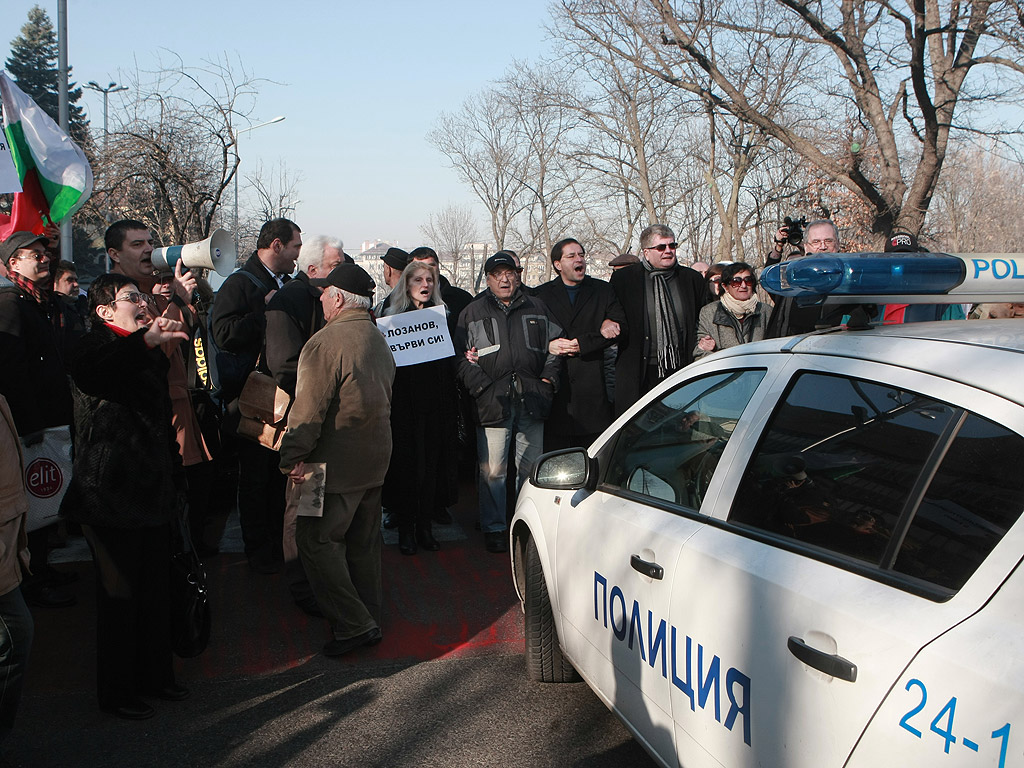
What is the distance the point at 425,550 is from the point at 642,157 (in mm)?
23617

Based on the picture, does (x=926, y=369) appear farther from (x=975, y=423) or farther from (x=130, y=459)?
(x=130, y=459)

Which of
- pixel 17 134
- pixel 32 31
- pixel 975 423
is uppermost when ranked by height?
pixel 32 31

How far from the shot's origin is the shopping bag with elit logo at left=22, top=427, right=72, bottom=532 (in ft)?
15.7

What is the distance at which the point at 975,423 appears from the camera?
1.87 metres

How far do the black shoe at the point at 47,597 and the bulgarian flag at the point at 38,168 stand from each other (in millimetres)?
2361

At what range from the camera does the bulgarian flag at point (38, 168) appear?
5.81m

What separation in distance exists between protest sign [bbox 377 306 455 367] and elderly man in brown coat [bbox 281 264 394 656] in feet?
4.15

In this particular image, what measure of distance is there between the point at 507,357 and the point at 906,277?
12.7 feet

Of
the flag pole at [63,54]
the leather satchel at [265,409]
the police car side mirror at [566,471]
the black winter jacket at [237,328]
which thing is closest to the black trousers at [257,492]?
the black winter jacket at [237,328]

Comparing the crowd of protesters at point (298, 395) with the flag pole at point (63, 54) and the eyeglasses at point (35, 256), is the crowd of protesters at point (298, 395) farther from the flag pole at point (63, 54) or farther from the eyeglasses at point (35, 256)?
the flag pole at point (63, 54)

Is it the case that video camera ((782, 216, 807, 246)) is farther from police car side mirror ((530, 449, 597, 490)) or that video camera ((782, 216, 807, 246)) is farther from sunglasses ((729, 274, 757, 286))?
police car side mirror ((530, 449, 597, 490))

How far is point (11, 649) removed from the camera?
316 cm

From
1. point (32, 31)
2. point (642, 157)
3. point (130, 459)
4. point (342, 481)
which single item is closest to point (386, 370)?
point (342, 481)

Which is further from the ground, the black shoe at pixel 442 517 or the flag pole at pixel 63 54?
the flag pole at pixel 63 54
